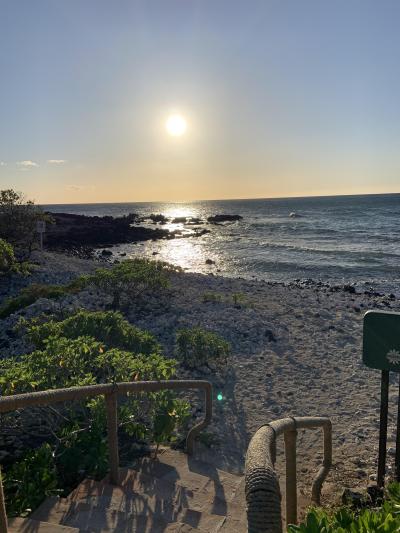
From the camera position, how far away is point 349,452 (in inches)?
227

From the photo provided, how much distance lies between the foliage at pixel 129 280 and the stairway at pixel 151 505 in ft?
24.8

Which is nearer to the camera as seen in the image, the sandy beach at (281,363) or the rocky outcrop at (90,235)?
the sandy beach at (281,363)

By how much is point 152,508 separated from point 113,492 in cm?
36

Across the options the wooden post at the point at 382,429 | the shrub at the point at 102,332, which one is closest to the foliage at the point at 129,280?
the shrub at the point at 102,332

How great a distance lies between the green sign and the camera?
3.73 m

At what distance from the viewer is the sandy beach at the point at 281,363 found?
19.2 feet

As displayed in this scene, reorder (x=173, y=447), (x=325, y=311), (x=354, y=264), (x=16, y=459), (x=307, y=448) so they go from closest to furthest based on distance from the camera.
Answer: (x=16, y=459), (x=173, y=447), (x=307, y=448), (x=325, y=311), (x=354, y=264)

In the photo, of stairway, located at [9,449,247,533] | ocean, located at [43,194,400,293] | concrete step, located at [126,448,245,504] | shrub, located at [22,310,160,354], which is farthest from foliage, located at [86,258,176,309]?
ocean, located at [43,194,400,293]

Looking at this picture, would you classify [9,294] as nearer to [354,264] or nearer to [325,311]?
[325,311]

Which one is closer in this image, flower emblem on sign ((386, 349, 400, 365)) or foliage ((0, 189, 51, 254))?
flower emblem on sign ((386, 349, 400, 365))

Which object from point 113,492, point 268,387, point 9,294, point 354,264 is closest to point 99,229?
point 354,264

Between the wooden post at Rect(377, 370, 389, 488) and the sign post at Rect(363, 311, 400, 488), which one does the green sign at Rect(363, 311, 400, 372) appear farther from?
the wooden post at Rect(377, 370, 389, 488)

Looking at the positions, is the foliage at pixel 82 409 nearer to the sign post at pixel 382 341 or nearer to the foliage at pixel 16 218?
the sign post at pixel 382 341

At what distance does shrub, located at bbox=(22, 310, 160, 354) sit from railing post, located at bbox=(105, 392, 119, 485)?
11.1 ft
